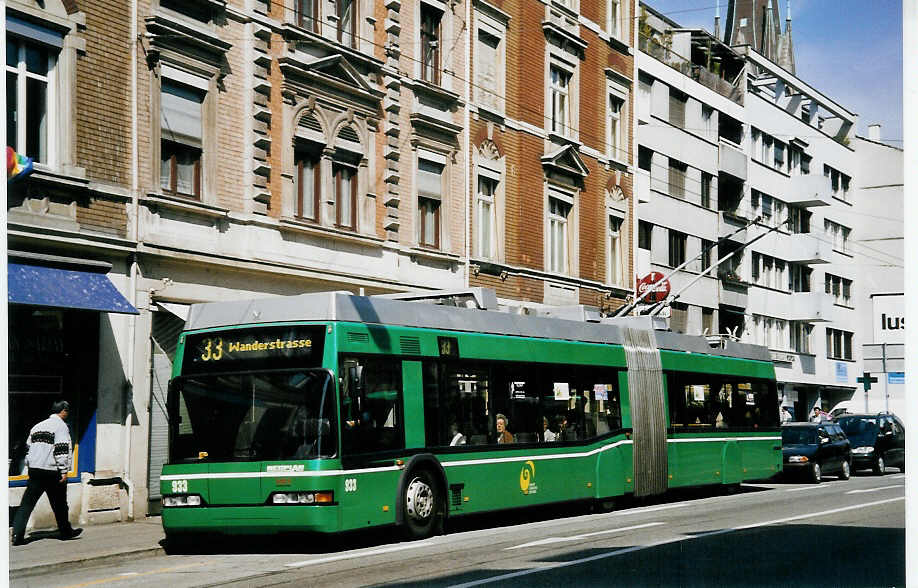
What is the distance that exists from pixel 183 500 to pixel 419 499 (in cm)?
283

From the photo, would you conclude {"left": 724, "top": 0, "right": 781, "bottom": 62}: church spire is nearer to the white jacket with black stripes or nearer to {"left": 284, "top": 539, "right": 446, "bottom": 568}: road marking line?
{"left": 284, "top": 539, "right": 446, "bottom": 568}: road marking line

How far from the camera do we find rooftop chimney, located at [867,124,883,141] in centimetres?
1169

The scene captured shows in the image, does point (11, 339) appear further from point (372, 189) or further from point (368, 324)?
point (372, 189)

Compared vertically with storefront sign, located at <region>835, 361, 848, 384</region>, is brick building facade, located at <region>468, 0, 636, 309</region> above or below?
above

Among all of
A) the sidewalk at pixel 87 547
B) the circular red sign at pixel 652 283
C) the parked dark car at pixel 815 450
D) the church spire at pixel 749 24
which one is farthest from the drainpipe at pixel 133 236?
the church spire at pixel 749 24

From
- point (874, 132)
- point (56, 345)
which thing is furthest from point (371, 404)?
point (874, 132)

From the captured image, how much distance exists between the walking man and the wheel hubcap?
4290 millimetres

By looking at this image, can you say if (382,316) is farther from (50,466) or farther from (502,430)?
(50,466)

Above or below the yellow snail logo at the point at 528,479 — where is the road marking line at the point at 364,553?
below

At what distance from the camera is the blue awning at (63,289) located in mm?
16859

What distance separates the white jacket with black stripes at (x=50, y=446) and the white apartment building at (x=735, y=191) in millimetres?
24005

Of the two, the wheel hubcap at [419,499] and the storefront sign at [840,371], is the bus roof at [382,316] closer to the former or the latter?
the wheel hubcap at [419,499]

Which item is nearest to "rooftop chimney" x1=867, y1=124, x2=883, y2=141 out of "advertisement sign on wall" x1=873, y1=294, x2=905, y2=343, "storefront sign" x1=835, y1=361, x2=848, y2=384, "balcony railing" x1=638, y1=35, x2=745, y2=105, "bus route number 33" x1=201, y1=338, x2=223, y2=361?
"advertisement sign on wall" x1=873, y1=294, x2=905, y2=343

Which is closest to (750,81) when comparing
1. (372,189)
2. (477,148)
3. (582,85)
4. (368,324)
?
(582,85)
